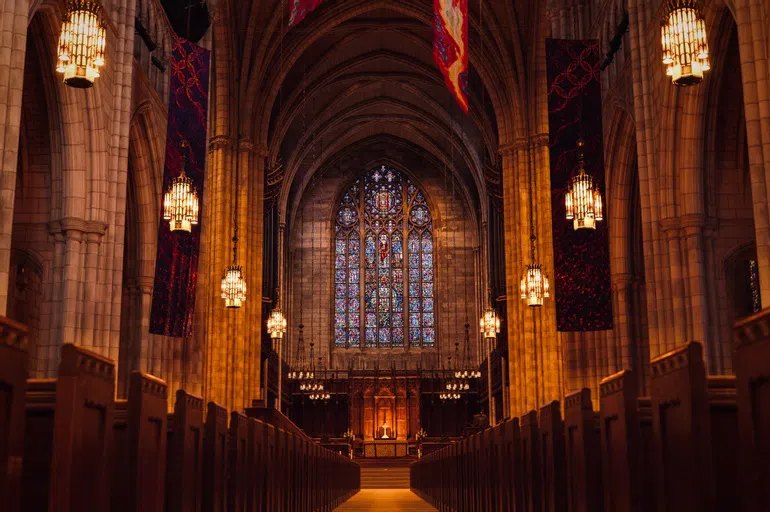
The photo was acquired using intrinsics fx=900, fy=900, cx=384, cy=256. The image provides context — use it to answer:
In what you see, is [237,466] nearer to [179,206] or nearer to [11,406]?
[11,406]

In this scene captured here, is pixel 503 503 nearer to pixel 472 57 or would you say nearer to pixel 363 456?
pixel 472 57

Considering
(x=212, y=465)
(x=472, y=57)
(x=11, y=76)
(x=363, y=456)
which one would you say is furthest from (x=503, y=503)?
(x=363, y=456)

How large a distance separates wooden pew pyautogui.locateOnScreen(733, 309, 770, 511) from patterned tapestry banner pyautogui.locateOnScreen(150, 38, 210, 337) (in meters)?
14.7

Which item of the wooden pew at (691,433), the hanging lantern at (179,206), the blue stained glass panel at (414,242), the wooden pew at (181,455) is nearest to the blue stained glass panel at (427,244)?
the blue stained glass panel at (414,242)

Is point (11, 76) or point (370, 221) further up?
point (370, 221)

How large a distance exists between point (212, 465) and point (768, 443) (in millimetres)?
4304

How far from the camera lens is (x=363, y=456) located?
4006cm

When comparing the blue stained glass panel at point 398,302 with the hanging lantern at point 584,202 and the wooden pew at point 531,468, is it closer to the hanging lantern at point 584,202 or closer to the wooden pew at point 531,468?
the hanging lantern at point 584,202

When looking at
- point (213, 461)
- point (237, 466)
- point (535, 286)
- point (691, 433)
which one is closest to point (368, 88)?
point (535, 286)

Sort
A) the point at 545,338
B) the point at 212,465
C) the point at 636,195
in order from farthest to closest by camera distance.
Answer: the point at 545,338, the point at 636,195, the point at 212,465

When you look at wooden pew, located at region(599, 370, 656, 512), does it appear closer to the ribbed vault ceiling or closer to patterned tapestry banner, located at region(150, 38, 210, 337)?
patterned tapestry banner, located at region(150, 38, 210, 337)

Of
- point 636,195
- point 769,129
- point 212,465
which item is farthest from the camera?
point 636,195

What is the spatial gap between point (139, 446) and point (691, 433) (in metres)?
2.75

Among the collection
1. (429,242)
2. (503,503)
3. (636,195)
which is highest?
(429,242)
